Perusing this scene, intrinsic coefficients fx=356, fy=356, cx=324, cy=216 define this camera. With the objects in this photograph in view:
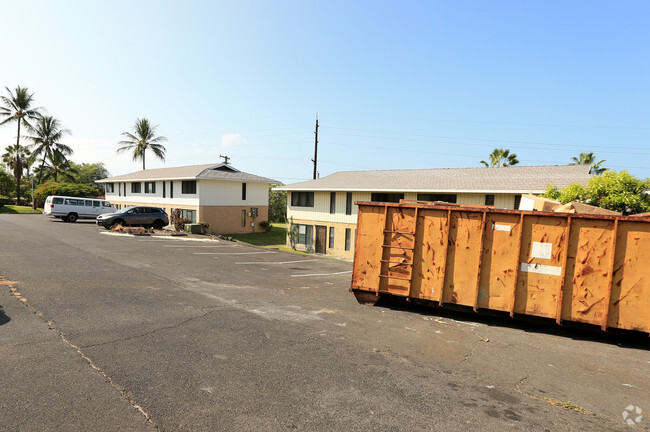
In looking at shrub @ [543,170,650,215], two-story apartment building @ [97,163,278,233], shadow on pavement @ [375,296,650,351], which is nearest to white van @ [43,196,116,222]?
two-story apartment building @ [97,163,278,233]

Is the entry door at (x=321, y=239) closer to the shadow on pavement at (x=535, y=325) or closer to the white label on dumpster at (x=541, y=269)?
the shadow on pavement at (x=535, y=325)

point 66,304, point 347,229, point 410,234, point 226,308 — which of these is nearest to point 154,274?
point 66,304

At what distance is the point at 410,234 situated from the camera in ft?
30.6

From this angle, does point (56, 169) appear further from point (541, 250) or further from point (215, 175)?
point (541, 250)

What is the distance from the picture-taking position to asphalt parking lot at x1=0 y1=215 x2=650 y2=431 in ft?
14.3

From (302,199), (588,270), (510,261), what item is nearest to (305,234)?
(302,199)

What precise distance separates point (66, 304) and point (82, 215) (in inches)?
1200

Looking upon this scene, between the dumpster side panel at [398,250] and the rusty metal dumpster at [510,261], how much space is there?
0.09 feet

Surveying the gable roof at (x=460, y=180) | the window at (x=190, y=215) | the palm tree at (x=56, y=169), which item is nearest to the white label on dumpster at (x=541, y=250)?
the gable roof at (x=460, y=180)

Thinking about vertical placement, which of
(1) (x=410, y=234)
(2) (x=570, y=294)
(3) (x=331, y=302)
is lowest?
(3) (x=331, y=302)

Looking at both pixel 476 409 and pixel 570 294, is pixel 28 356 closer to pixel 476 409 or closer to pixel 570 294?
pixel 476 409

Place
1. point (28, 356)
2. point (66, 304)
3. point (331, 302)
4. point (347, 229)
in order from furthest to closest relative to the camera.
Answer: point (347, 229) < point (331, 302) < point (66, 304) < point (28, 356)

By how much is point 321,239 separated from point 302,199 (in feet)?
12.9

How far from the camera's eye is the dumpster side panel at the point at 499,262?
8305 mm
